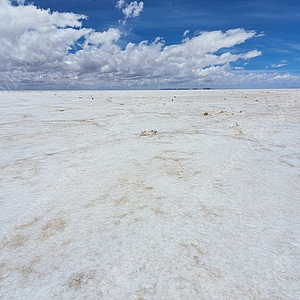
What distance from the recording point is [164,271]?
4.38 feet

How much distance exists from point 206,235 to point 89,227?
83 centimetres

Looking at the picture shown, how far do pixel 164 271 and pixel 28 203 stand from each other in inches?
54.6

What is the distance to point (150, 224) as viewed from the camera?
178cm

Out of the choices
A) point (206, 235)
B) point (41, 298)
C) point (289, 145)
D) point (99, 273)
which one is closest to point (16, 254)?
point (41, 298)

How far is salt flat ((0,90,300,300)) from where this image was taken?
126 cm

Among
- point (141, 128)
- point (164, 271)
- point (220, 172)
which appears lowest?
point (141, 128)

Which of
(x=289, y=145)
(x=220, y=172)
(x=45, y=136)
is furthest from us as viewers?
(x=45, y=136)

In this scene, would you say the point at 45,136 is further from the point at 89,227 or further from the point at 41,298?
the point at 41,298

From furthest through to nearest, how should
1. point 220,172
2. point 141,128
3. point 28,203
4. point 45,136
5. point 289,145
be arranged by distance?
point 141,128
point 45,136
point 289,145
point 220,172
point 28,203

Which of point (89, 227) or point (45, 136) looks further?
point (45, 136)

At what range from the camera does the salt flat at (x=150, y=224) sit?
4.14ft

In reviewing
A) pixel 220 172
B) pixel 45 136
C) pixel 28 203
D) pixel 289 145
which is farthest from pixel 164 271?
pixel 45 136

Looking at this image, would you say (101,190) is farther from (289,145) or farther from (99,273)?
(289,145)

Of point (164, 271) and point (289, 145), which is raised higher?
point (164, 271)
